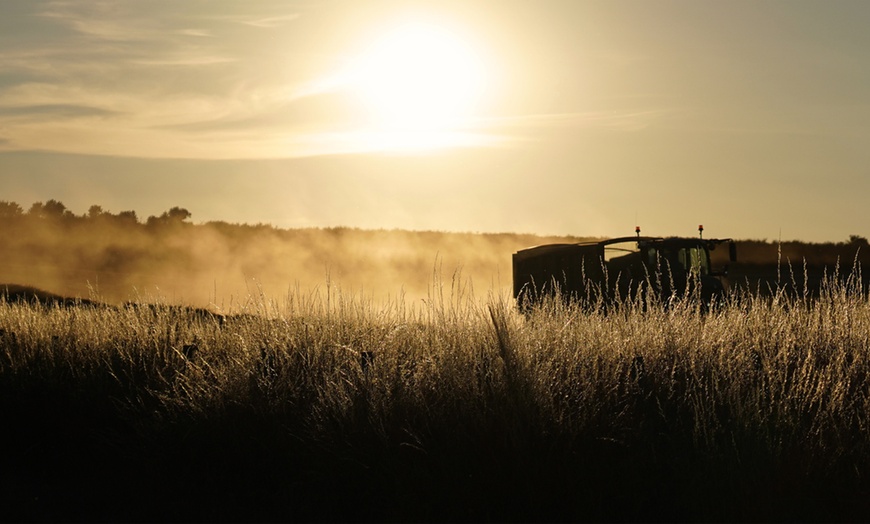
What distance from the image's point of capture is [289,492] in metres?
8.30

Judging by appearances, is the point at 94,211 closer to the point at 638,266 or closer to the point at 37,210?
the point at 37,210

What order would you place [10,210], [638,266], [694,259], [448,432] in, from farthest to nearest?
[10,210]
[694,259]
[638,266]
[448,432]

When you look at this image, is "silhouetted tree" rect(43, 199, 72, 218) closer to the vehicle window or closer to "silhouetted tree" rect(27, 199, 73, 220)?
"silhouetted tree" rect(27, 199, 73, 220)

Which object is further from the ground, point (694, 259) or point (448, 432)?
point (694, 259)

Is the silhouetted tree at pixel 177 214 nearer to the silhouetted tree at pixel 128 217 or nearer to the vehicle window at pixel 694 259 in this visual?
the silhouetted tree at pixel 128 217

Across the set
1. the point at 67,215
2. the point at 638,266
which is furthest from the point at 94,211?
→ the point at 638,266

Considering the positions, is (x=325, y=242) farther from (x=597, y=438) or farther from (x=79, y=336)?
(x=597, y=438)

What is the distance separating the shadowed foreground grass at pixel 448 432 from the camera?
25.8ft

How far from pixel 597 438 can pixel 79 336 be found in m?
9.81

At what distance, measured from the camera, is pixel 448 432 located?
8438mm

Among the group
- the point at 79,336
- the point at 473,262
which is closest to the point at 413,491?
the point at 79,336

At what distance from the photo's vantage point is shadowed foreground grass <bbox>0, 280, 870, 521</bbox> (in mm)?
7867

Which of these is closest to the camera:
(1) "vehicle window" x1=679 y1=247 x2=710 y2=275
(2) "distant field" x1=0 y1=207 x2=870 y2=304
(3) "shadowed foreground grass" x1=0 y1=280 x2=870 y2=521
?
(3) "shadowed foreground grass" x1=0 y1=280 x2=870 y2=521

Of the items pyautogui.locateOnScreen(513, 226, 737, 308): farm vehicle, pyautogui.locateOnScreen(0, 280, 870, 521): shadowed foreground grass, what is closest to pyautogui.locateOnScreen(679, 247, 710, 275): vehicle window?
pyautogui.locateOnScreen(513, 226, 737, 308): farm vehicle
